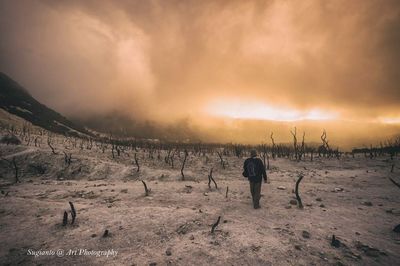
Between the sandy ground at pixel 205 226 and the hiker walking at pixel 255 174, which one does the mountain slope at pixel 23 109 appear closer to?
the sandy ground at pixel 205 226

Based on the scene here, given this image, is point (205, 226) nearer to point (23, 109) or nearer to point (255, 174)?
point (255, 174)

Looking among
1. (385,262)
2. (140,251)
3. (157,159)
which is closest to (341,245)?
(385,262)

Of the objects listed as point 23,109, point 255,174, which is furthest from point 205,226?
point 23,109

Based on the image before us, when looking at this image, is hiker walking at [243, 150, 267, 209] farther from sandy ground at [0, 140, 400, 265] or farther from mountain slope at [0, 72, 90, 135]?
mountain slope at [0, 72, 90, 135]

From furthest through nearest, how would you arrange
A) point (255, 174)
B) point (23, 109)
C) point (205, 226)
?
point (23, 109), point (255, 174), point (205, 226)

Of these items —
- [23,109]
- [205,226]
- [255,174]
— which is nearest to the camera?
[205,226]

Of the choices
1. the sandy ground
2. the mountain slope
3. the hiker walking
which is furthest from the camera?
the mountain slope

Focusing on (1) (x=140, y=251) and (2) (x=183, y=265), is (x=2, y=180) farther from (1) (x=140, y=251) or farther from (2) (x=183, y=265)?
(2) (x=183, y=265)

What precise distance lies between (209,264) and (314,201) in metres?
7.50

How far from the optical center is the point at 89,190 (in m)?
14.4

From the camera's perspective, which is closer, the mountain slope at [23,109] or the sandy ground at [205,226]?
the sandy ground at [205,226]

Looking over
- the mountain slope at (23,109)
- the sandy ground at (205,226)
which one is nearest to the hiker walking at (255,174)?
the sandy ground at (205,226)

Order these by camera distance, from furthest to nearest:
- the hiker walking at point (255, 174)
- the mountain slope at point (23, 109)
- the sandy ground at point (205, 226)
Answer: the mountain slope at point (23, 109) < the hiker walking at point (255, 174) < the sandy ground at point (205, 226)

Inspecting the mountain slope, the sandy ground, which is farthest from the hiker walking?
the mountain slope
